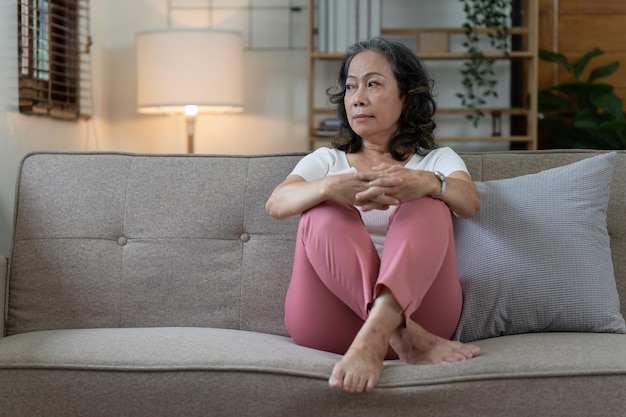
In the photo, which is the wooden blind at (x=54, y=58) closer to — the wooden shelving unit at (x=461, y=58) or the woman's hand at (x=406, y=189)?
the wooden shelving unit at (x=461, y=58)

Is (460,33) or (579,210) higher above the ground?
(460,33)

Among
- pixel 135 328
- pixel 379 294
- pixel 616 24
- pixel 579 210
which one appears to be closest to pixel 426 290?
pixel 379 294

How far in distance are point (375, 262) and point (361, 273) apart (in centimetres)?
5

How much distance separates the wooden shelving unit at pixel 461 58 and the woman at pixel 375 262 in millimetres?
1726

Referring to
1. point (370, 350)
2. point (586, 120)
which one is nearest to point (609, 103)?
point (586, 120)

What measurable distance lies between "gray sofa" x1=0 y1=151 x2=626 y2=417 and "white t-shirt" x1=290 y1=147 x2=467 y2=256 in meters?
0.10

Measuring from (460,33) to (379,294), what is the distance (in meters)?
2.52

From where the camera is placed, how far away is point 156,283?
2.34 meters

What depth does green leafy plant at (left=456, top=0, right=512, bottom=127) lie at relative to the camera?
13.1ft

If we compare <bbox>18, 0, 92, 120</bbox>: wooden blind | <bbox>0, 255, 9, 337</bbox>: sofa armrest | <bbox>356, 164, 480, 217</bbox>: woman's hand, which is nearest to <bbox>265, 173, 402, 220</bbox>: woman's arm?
<bbox>356, 164, 480, 217</bbox>: woman's hand

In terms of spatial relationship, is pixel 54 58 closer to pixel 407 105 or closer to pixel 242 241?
pixel 242 241

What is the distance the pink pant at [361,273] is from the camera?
6.16 ft

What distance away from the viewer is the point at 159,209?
2.40 m

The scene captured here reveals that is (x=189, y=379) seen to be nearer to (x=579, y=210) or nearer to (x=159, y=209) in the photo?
(x=159, y=209)
